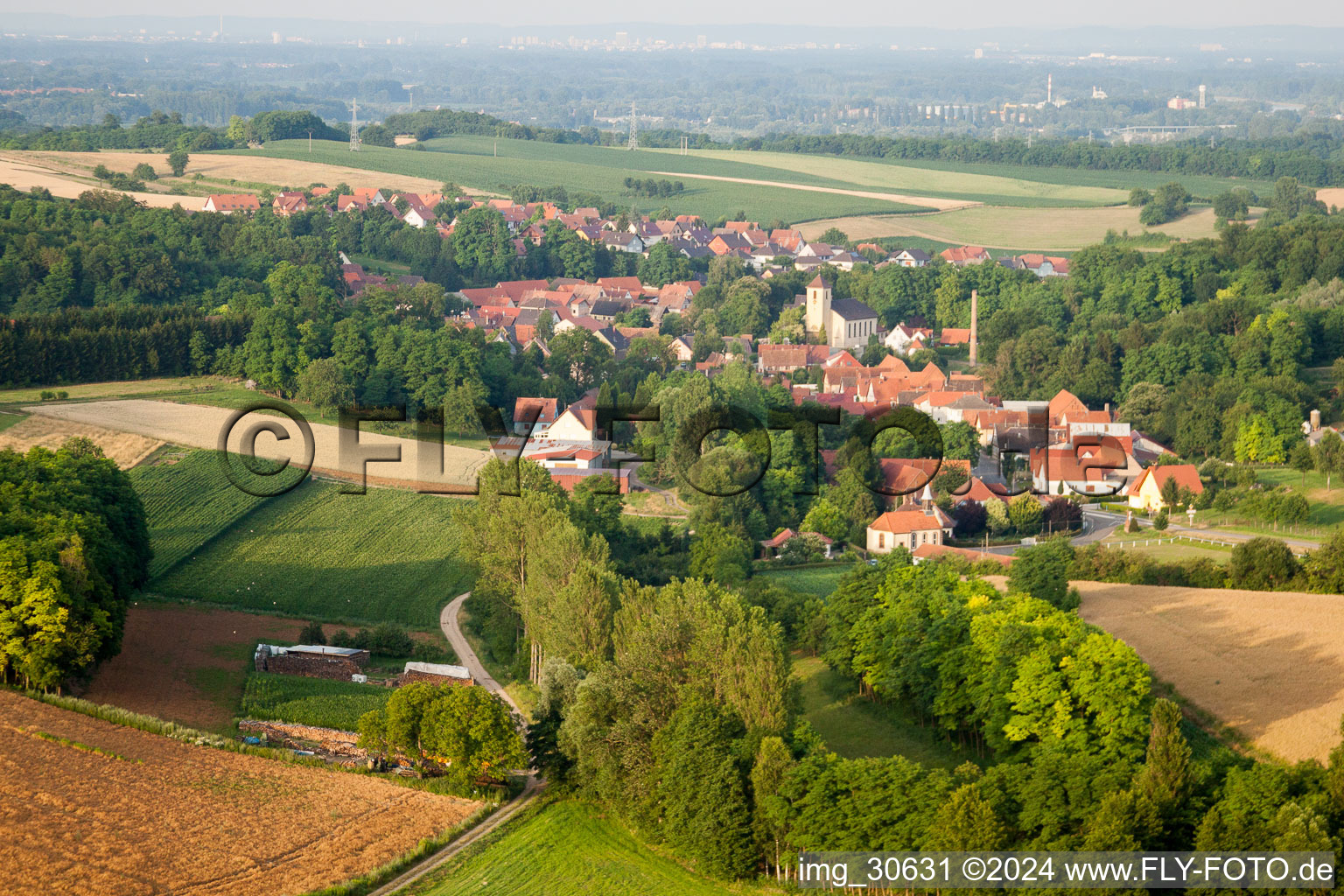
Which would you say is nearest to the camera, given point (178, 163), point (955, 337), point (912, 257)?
point (955, 337)

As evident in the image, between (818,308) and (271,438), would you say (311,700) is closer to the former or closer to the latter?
(271,438)

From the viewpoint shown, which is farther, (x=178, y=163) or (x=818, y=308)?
(x=178, y=163)

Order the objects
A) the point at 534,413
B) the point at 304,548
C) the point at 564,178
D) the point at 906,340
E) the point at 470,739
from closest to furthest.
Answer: the point at 470,739 → the point at 304,548 → the point at 534,413 → the point at 906,340 → the point at 564,178

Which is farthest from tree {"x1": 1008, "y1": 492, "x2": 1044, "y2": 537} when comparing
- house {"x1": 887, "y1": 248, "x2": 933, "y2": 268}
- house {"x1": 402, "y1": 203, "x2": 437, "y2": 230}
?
house {"x1": 402, "y1": 203, "x2": 437, "y2": 230}

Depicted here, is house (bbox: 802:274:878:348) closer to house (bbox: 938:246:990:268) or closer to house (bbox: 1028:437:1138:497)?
house (bbox: 938:246:990:268)

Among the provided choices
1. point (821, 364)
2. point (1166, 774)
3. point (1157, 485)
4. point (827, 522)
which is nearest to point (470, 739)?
point (1166, 774)

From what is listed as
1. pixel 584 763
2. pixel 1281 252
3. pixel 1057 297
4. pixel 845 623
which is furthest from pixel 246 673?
pixel 1281 252

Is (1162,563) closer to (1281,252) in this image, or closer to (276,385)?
(276,385)
